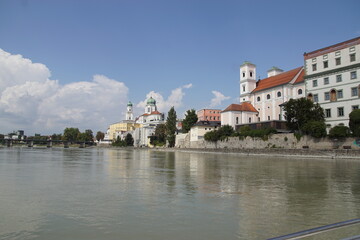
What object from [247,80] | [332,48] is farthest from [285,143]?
[247,80]

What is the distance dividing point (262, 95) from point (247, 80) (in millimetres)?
7976

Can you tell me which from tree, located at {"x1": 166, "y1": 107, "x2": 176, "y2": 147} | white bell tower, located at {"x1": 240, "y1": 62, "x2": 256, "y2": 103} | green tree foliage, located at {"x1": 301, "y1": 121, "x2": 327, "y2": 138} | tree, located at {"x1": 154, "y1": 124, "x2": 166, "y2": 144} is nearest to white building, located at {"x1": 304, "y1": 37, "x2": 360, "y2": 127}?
green tree foliage, located at {"x1": 301, "y1": 121, "x2": 327, "y2": 138}

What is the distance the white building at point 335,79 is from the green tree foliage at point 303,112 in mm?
2350

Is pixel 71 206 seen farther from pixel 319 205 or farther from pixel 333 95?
pixel 333 95

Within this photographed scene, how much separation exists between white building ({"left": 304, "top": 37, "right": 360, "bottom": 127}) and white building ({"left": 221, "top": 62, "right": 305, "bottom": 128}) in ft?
52.7

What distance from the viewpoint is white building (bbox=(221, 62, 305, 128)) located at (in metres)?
67.2

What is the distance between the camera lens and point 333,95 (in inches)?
1826

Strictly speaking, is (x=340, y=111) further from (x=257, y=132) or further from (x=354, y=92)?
(x=257, y=132)

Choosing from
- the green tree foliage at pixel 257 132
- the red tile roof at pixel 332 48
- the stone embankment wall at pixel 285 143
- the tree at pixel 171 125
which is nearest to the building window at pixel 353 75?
the red tile roof at pixel 332 48

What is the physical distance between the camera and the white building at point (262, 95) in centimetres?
6719

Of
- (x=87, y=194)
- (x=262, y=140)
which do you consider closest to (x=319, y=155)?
(x=262, y=140)

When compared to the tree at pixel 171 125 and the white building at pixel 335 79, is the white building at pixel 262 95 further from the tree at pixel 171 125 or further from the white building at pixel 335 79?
the tree at pixel 171 125

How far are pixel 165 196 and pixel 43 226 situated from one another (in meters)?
4.66

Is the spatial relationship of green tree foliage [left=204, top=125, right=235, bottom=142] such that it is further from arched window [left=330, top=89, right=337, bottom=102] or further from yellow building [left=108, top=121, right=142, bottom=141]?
yellow building [left=108, top=121, right=142, bottom=141]
